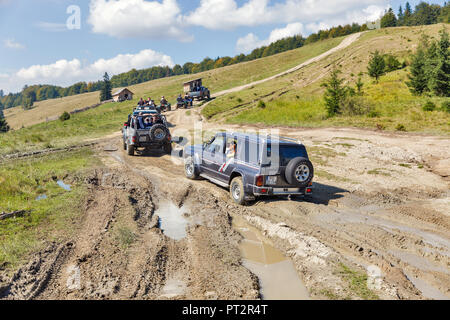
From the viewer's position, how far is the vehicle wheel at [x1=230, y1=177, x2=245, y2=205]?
9.02 metres

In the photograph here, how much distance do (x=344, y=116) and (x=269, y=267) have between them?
23.0m

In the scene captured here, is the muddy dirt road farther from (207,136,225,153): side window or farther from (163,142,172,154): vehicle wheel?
(163,142,172,154): vehicle wheel

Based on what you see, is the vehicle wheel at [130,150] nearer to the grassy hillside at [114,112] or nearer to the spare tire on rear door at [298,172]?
the grassy hillside at [114,112]

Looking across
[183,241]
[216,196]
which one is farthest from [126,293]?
[216,196]

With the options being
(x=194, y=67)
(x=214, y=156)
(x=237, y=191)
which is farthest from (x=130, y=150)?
(x=194, y=67)

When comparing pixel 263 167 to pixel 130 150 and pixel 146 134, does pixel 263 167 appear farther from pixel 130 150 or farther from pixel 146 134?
pixel 130 150

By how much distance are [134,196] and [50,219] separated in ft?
8.24

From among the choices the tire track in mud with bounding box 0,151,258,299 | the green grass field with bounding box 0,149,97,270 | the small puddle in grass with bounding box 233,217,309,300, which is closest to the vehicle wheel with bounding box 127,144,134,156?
the green grass field with bounding box 0,149,97,270

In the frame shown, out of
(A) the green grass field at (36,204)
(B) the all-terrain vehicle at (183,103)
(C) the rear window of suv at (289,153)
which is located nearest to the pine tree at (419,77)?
(B) the all-terrain vehicle at (183,103)

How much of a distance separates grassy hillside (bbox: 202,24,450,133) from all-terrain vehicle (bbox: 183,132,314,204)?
595 inches

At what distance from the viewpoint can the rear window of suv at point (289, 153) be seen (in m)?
8.88

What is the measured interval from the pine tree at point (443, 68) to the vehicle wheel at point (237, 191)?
2679 cm

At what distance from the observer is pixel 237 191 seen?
30.6 ft

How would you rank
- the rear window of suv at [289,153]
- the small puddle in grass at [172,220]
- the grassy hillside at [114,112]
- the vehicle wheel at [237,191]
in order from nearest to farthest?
1. the small puddle in grass at [172,220]
2. the rear window of suv at [289,153]
3. the vehicle wheel at [237,191]
4. the grassy hillside at [114,112]
